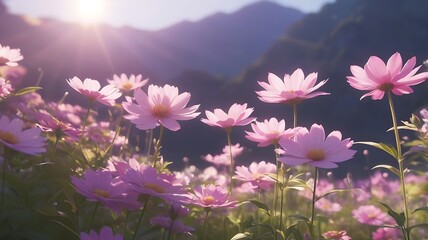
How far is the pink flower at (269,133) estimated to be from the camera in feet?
4.91

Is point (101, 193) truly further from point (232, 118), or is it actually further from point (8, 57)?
point (8, 57)

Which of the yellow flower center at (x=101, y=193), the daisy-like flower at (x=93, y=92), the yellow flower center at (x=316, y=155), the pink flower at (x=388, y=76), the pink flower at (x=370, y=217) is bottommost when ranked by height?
the yellow flower center at (x=101, y=193)

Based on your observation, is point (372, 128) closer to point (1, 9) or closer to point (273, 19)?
point (1, 9)

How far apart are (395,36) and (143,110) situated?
46482 millimetres

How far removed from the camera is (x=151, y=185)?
1.23 m

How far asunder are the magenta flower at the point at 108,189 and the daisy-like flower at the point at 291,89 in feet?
1.77

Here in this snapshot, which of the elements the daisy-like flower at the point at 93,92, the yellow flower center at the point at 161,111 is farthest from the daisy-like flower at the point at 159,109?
the daisy-like flower at the point at 93,92

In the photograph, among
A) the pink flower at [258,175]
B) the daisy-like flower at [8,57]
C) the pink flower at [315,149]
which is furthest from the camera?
the daisy-like flower at [8,57]

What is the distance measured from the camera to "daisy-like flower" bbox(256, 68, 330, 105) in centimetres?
147

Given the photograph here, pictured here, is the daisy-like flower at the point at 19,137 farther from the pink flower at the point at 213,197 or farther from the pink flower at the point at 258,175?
the pink flower at the point at 258,175

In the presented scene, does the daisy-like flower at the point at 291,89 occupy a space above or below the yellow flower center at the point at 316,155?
above

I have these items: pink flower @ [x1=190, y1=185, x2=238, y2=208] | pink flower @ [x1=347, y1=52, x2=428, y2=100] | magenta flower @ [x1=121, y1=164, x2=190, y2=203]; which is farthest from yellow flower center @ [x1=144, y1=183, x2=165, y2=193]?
pink flower @ [x1=347, y1=52, x2=428, y2=100]

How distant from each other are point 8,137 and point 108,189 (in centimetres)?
29

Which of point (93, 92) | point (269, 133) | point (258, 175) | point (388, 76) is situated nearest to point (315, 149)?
point (269, 133)
